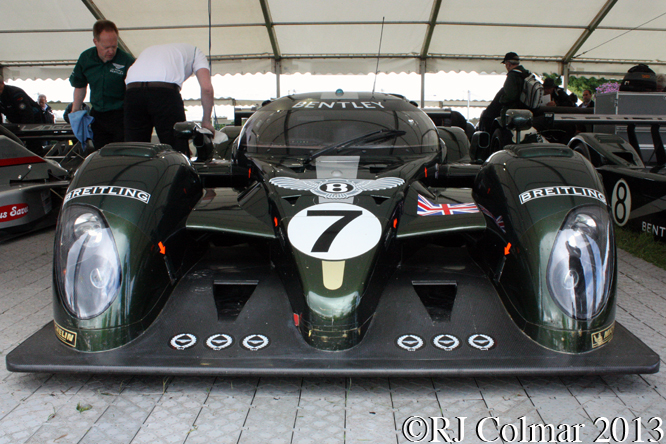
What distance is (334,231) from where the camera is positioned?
6.90ft

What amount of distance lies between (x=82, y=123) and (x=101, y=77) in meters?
0.40

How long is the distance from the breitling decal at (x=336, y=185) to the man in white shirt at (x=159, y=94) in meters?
1.60

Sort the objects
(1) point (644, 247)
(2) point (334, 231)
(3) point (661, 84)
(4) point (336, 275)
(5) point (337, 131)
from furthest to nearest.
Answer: (3) point (661, 84)
(1) point (644, 247)
(5) point (337, 131)
(2) point (334, 231)
(4) point (336, 275)

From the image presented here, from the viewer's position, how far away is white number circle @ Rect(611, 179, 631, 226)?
430 centimetres

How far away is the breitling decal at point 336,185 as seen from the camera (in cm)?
236

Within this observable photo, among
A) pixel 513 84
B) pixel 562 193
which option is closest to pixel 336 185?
pixel 562 193

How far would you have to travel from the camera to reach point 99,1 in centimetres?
918

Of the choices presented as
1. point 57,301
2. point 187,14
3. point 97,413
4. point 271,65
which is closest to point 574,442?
point 97,413

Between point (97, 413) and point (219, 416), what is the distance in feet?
1.34

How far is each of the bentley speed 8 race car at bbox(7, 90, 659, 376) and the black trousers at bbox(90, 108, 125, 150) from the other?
2.12m

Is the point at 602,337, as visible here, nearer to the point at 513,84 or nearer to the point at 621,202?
the point at 621,202

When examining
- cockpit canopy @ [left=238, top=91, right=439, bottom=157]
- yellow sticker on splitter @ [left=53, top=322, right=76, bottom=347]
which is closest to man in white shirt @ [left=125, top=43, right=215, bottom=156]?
cockpit canopy @ [left=238, top=91, right=439, bottom=157]

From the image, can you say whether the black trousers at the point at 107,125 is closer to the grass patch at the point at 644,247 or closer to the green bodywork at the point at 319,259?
the green bodywork at the point at 319,259

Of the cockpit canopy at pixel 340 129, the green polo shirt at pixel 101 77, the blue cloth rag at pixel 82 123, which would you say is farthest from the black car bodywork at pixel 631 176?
the blue cloth rag at pixel 82 123
